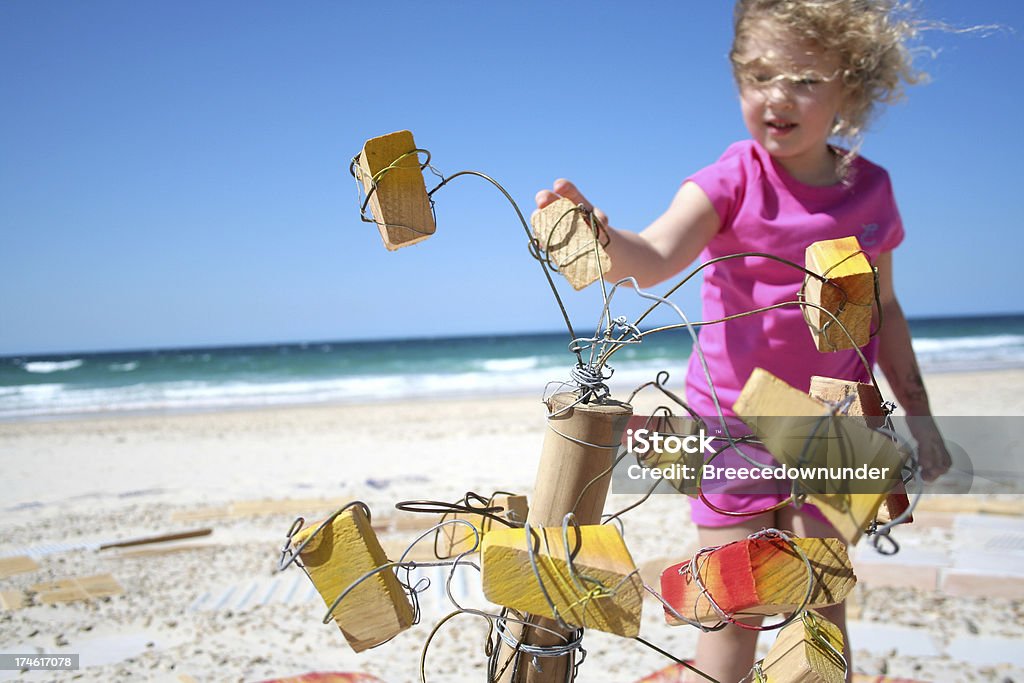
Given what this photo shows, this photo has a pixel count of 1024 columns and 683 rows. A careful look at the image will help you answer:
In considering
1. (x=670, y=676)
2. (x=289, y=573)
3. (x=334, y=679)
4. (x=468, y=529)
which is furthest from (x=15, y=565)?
(x=468, y=529)

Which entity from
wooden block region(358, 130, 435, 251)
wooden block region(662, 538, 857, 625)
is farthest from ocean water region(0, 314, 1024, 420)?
wooden block region(662, 538, 857, 625)

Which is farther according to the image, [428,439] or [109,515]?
[428,439]

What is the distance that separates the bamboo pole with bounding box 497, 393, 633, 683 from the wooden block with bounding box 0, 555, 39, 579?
4046 millimetres

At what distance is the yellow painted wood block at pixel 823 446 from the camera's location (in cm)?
66

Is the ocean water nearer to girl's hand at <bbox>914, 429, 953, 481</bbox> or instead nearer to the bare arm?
girl's hand at <bbox>914, 429, 953, 481</bbox>

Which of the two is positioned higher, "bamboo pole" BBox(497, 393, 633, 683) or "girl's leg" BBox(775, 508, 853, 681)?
"bamboo pole" BBox(497, 393, 633, 683)

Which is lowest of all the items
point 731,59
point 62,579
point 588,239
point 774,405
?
point 62,579

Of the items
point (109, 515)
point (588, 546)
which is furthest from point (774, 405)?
point (109, 515)

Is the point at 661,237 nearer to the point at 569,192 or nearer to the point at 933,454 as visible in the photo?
the point at 569,192

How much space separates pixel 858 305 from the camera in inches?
→ 33.8

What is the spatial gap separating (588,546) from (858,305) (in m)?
0.41

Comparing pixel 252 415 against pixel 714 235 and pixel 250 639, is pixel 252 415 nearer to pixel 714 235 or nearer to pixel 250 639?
pixel 250 639

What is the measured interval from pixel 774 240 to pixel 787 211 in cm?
8

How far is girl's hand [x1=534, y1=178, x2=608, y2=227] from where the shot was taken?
1.03 m
